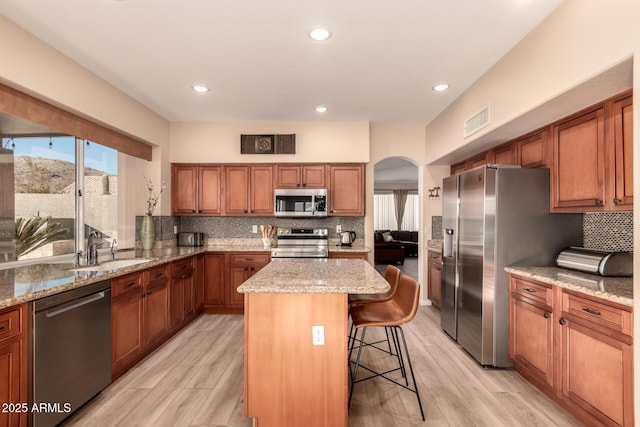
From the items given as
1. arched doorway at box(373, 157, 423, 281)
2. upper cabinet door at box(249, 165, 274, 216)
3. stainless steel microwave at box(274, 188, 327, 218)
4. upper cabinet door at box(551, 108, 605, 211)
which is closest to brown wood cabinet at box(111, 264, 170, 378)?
upper cabinet door at box(249, 165, 274, 216)

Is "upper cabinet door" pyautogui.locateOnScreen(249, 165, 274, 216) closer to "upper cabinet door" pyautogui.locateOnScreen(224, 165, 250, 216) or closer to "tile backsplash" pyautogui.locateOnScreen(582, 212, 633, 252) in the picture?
"upper cabinet door" pyautogui.locateOnScreen(224, 165, 250, 216)

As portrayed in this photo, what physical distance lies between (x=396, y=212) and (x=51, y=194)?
10.0 metres

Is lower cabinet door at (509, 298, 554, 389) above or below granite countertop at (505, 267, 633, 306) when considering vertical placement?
below

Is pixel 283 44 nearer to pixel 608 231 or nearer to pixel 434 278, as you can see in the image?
pixel 608 231

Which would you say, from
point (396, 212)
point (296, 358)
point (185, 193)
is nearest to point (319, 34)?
point (296, 358)

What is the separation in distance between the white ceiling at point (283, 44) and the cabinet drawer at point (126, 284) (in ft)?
6.08

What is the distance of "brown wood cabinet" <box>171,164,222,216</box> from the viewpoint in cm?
455

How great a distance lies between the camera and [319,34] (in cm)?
234

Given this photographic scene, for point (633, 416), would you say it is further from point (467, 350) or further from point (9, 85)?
point (9, 85)

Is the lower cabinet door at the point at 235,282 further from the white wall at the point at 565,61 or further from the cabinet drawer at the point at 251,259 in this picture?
the white wall at the point at 565,61

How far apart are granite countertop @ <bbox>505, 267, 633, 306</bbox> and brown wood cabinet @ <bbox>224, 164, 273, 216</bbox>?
10.1 feet

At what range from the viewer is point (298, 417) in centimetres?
184

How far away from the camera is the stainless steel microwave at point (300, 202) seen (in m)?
4.37

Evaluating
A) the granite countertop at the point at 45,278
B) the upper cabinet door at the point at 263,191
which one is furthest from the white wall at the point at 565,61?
the granite countertop at the point at 45,278
